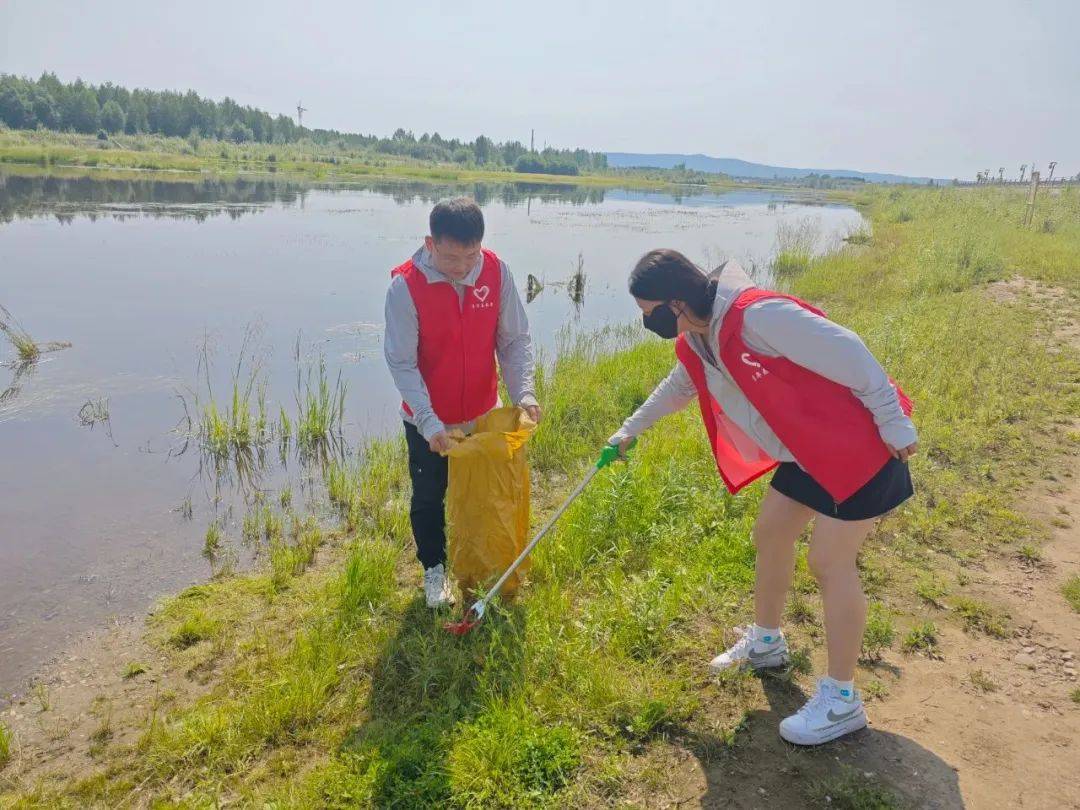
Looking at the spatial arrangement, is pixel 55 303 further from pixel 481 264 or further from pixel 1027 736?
pixel 1027 736

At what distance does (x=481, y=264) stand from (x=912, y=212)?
26889mm

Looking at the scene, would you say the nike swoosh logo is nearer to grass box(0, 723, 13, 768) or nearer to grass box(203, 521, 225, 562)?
grass box(0, 723, 13, 768)

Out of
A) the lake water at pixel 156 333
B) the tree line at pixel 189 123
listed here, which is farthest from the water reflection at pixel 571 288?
the tree line at pixel 189 123

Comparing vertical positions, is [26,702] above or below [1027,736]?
below

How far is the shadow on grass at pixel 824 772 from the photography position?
86.2 inches

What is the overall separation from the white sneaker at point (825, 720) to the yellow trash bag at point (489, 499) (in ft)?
4.45

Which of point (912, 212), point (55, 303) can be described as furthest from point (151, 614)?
point (912, 212)

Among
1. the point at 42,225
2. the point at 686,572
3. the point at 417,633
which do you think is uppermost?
the point at 42,225

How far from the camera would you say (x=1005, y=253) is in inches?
510

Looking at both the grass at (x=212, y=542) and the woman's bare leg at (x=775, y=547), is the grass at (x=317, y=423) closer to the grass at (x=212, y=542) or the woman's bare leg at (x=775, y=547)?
the grass at (x=212, y=542)

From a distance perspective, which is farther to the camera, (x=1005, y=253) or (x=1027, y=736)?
(x=1005, y=253)

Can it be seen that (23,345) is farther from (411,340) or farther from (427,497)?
(411,340)

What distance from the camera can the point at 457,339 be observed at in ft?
9.93

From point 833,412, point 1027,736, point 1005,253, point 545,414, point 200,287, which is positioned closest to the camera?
point 833,412
